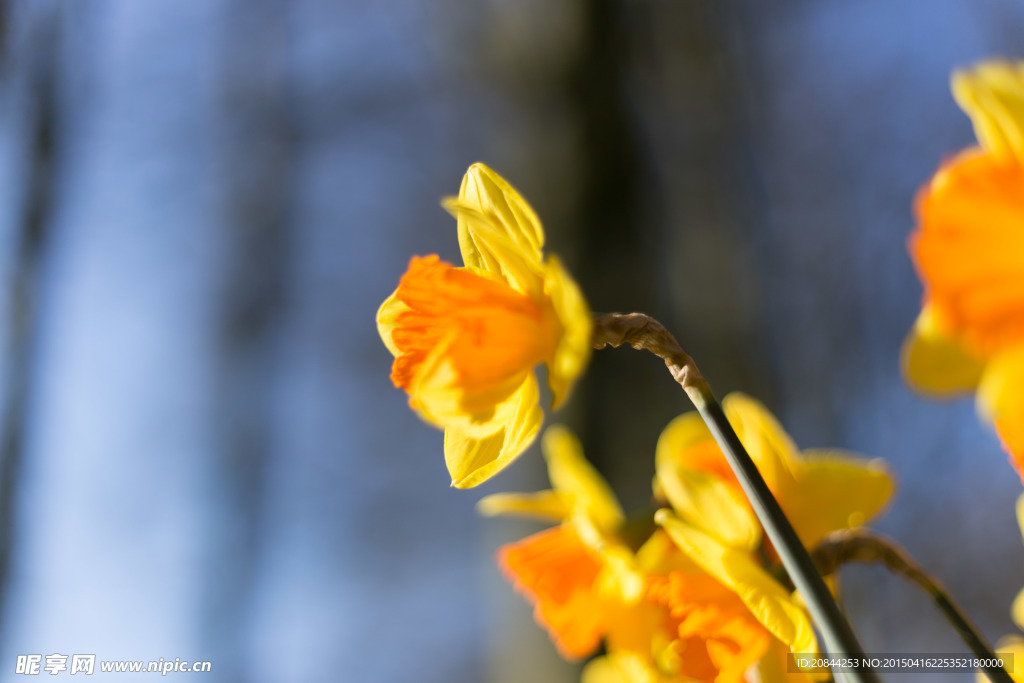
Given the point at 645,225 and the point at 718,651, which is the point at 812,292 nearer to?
the point at 645,225

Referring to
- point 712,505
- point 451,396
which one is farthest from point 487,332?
point 712,505

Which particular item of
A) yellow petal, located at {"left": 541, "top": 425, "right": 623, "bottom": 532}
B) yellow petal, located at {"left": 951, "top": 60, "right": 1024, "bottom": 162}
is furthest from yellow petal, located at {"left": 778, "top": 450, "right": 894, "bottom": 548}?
yellow petal, located at {"left": 951, "top": 60, "right": 1024, "bottom": 162}

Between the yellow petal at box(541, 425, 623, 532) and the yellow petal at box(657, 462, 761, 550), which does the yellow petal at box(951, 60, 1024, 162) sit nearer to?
the yellow petal at box(657, 462, 761, 550)

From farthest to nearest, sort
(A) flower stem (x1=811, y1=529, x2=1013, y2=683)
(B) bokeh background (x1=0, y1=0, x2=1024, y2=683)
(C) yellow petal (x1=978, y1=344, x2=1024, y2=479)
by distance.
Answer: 1. (B) bokeh background (x1=0, y1=0, x2=1024, y2=683)
2. (A) flower stem (x1=811, y1=529, x2=1013, y2=683)
3. (C) yellow petal (x1=978, y1=344, x2=1024, y2=479)

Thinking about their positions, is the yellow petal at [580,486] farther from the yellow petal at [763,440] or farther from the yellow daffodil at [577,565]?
the yellow petal at [763,440]

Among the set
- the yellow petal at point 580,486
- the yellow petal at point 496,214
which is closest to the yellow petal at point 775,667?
the yellow petal at point 580,486

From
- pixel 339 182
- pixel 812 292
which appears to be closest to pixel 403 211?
pixel 339 182
